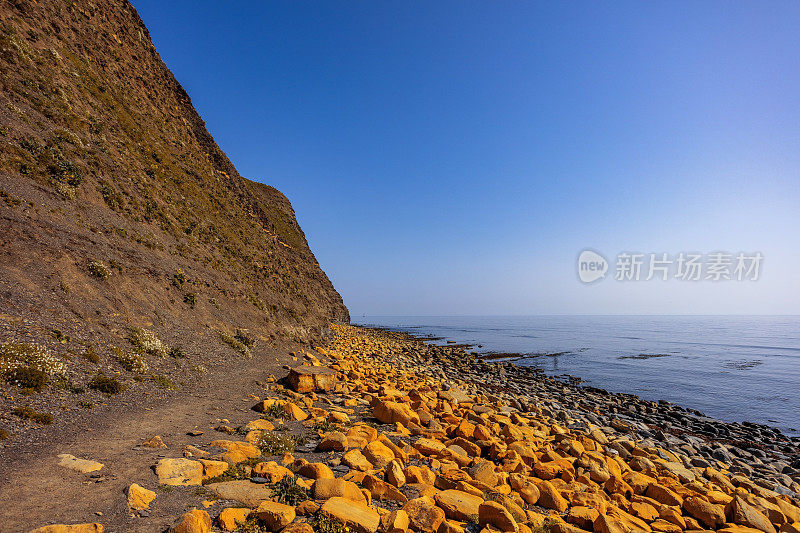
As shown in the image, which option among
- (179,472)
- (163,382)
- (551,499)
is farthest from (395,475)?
(163,382)

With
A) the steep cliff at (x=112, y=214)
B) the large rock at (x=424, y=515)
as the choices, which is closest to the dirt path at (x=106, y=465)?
the steep cliff at (x=112, y=214)

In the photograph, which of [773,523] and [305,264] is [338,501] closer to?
[773,523]

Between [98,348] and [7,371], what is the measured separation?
3102mm

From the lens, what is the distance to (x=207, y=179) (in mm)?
31469

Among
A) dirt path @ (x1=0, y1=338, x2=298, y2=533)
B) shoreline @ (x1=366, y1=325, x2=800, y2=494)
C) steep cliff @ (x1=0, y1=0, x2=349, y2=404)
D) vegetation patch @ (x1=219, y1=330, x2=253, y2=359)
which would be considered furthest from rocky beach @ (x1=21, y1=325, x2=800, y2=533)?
steep cliff @ (x1=0, y1=0, x2=349, y2=404)

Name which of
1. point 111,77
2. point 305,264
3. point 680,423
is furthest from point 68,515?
point 305,264

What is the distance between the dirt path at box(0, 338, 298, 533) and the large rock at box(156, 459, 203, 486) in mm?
144

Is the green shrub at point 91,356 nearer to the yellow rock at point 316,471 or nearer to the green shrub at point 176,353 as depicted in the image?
the green shrub at point 176,353

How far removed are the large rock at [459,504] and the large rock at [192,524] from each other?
3.49 m

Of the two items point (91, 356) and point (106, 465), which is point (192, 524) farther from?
point (91, 356)

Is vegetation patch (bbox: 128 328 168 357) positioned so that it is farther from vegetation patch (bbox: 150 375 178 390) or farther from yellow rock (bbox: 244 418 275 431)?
yellow rock (bbox: 244 418 275 431)

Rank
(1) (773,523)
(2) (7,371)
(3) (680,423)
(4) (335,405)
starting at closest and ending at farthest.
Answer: (1) (773,523)
(2) (7,371)
(4) (335,405)
(3) (680,423)

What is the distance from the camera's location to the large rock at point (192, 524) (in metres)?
4.15

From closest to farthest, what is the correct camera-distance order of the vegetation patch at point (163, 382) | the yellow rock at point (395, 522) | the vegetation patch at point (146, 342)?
1. the yellow rock at point (395, 522)
2. the vegetation patch at point (163, 382)
3. the vegetation patch at point (146, 342)
